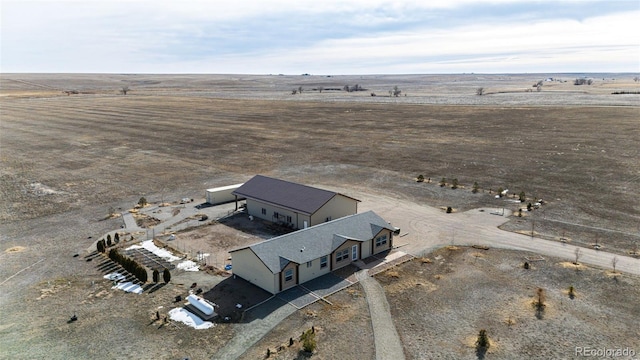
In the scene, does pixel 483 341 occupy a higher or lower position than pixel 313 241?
lower

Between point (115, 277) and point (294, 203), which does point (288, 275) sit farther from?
point (115, 277)

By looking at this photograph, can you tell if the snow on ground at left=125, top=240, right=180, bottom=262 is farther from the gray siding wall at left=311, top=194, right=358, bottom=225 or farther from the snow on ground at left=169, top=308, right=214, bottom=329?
the gray siding wall at left=311, top=194, right=358, bottom=225


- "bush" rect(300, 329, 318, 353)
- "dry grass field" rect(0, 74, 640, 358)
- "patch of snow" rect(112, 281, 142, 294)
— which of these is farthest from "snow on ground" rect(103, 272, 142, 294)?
"bush" rect(300, 329, 318, 353)

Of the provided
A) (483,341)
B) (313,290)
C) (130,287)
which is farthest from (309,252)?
(483,341)

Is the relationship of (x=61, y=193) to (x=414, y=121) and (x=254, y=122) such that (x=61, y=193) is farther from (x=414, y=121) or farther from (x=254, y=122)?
(x=414, y=121)

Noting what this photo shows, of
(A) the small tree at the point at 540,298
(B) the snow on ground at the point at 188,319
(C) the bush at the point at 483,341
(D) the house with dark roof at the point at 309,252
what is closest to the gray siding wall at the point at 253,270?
(D) the house with dark roof at the point at 309,252

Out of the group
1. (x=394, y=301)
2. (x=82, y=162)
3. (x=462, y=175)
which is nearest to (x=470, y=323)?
(x=394, y=301)

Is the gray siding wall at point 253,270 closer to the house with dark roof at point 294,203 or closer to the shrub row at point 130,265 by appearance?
the shrub row at point 130,265
